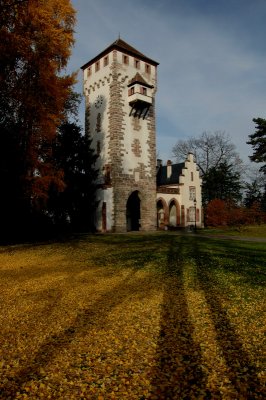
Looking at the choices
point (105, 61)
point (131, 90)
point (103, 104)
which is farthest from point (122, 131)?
point (105, 61)

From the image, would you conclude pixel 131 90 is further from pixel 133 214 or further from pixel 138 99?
pixel 133 214

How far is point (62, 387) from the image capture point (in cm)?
363

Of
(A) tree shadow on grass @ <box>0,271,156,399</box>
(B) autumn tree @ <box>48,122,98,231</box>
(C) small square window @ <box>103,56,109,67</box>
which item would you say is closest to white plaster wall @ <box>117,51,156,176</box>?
(C) small square window @ <box>103,56,109,67</box>

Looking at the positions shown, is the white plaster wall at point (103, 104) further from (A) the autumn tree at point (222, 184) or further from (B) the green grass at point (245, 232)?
(A) the autumn tree at point (222, 184)

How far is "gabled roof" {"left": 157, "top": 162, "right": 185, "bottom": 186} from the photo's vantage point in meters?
43.9

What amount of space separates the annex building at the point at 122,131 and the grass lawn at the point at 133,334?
21892 millimetres

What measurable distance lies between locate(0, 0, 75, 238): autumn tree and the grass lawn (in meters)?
8.20

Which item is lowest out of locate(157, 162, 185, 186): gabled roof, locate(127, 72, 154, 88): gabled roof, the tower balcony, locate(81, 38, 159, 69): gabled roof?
locate(157, 162, 185, 186): gabled roof

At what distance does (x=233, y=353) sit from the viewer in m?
4.41

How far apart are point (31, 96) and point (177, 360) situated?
16.5 metres

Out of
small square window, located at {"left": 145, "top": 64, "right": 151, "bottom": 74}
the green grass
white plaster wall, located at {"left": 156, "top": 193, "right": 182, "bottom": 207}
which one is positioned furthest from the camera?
white plaster wall, located at {"left": 156, "top": 193, "right": 182, "bottom": 207}

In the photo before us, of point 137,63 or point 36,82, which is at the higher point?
point 137,63

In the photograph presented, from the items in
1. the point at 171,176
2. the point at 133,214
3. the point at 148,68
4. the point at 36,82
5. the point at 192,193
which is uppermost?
the point at 148,68

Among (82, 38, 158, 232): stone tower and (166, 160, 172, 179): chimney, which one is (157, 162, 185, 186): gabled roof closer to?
(166, 160, 172, 179): chimney
